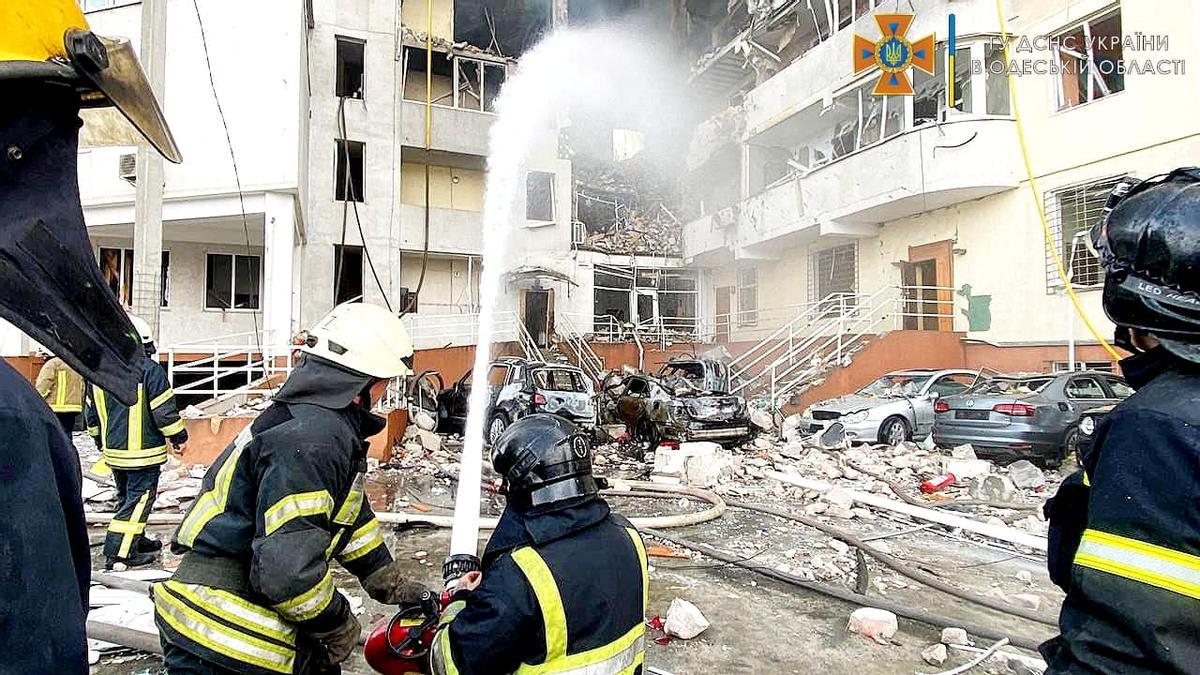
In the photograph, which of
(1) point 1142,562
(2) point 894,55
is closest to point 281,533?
(1) point 1142,562

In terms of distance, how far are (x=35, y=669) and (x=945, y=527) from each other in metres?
7.64

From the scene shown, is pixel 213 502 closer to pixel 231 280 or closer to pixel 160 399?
pixel 160 399

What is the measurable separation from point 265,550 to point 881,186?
667 inches

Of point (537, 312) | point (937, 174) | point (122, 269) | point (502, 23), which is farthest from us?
point (502, 23)

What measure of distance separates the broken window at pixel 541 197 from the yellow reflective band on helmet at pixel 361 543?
68.6 ft

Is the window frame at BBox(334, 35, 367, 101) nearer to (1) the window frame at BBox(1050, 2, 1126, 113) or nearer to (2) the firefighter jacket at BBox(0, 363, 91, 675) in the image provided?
(1) the window frame at BBox(1050, 2, 1126, 113)

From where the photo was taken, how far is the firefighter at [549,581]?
171cm

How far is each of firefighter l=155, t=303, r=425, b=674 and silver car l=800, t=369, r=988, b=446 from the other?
1098 centimetres

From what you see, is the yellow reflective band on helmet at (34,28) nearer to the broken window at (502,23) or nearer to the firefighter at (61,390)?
the firefighter at (61,390)

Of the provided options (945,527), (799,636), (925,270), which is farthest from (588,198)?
(799,636)

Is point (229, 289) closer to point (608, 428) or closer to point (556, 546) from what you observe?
point (608, 428)

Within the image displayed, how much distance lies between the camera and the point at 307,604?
208cm

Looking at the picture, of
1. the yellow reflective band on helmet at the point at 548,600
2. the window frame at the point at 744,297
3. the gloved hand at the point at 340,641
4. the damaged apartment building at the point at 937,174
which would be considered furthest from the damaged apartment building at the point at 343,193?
the yellow reflective band on helmet at the point at 548,600

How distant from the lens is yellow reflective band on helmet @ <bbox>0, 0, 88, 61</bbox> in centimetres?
95
